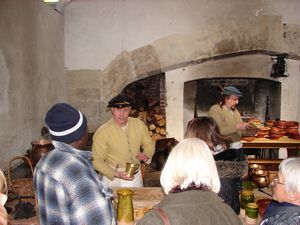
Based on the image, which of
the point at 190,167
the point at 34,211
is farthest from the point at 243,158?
the point at 34,211

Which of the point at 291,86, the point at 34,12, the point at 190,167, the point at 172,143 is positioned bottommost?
the point at 172,143

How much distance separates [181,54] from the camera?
6266 mm

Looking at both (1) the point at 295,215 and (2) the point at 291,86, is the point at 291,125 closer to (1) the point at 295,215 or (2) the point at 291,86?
(2) the point at 291,86

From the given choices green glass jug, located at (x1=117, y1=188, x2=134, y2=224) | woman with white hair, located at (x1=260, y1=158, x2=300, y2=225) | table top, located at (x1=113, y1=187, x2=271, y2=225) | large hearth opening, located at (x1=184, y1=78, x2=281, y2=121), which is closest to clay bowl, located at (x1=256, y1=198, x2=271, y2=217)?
table top, located at (x1=113, y1=187, x2=271, y2=225)

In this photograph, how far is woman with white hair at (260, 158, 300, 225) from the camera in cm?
179

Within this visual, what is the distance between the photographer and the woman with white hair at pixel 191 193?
4.84ft

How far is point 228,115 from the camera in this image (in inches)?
197

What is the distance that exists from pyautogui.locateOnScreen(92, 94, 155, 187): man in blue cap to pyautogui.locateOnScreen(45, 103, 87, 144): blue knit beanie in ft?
5.29

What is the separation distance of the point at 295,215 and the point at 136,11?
514 centimetres

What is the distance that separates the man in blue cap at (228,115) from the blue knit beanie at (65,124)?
3.23 metres

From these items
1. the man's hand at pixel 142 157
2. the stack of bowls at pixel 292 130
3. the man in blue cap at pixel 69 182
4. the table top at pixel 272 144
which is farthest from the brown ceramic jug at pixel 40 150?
the stack of bowls at pixel 292 130

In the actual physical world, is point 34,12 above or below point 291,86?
above

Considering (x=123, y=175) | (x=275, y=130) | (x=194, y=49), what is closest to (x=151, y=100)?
(x=194, y=49)

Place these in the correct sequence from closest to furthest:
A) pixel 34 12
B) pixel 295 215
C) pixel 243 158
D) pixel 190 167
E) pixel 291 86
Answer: pixel 190 167
pixel 295 215
pixel 243 158
pixel 34 12
pixel 291 86
